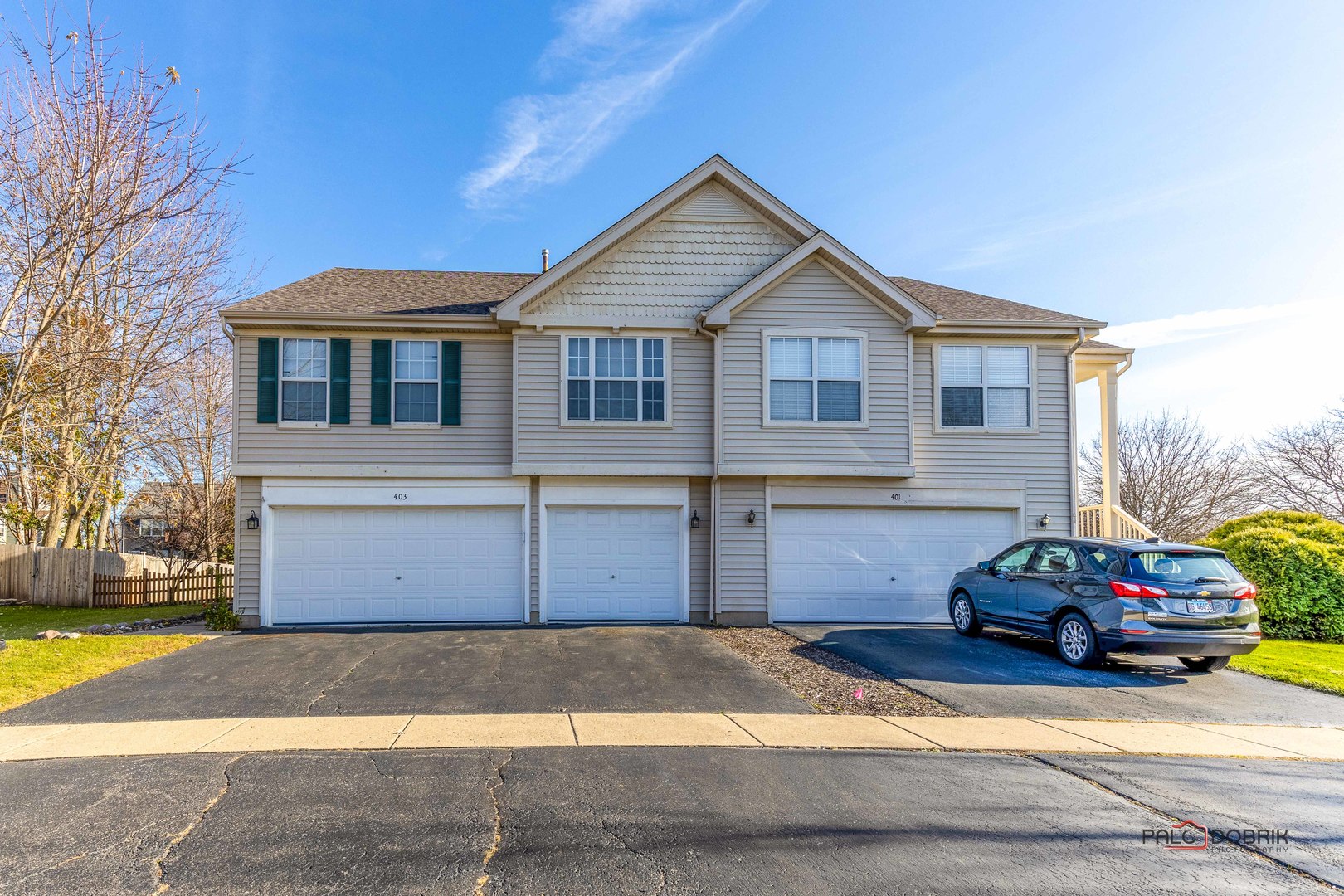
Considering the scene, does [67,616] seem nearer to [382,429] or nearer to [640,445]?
[382,429]

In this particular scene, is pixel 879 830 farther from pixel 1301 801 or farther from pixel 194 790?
pixel 194 790

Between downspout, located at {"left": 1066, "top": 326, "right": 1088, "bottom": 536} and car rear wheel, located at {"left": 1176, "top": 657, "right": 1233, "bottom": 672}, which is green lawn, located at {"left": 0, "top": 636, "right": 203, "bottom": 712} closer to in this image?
car rear wheel, located at {"left": 1176, "top": 657, "right": 1233, "bottom": 672}

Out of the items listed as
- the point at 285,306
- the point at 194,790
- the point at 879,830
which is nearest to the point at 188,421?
the point at 285,306

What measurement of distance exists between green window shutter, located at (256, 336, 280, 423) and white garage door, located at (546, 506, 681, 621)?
521 centimetres

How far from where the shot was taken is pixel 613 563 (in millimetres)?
13578

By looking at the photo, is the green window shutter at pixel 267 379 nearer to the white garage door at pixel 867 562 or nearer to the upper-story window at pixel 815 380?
the upper-story window at pixel 815 380

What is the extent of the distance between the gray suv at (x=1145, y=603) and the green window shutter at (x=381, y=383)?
36.2 ft

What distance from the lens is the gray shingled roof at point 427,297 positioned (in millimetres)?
13602

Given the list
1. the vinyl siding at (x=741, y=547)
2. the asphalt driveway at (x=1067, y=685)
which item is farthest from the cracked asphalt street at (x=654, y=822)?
the vinyl siding at (x=741, y=547)

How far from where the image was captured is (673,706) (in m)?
7.93

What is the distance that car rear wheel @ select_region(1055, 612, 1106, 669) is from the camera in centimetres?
953

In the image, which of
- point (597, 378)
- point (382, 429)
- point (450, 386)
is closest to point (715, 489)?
point (597, 378)

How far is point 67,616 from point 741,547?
52.2 ft
